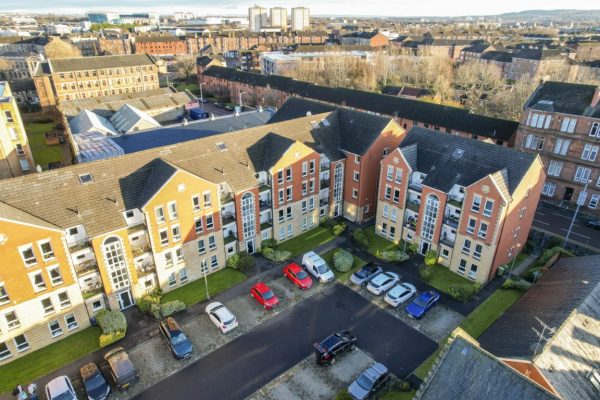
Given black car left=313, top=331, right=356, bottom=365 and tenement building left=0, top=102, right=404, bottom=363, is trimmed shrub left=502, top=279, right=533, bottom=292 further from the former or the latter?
tenement building left=0, top=102, right=404, bottom=363

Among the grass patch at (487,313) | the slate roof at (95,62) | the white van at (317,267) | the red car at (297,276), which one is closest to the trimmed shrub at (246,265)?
the red car at (297,276)

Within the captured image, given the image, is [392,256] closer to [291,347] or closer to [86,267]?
[291,347]

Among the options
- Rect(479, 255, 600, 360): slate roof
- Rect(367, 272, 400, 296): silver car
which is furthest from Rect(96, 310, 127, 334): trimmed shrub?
Rect(479, 255, 600, 360): slate roof

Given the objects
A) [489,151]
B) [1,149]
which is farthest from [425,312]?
[1,149]

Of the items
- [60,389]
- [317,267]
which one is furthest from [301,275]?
[60,389]

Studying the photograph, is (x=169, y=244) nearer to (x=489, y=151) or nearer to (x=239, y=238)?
(x=239, y=238)
